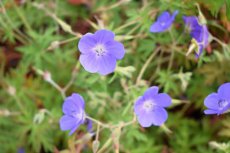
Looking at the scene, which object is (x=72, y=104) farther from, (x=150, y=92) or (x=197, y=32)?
(x=197, y=32)

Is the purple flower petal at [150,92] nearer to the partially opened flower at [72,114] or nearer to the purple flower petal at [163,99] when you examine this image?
the purple flower petal at [163,99]

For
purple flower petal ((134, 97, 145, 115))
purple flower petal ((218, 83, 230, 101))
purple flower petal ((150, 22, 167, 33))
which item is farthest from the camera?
purple flower petal ((150, 22, 167, 33))

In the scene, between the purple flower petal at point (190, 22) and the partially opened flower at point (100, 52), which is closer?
the partially opened flower at point (100, 52)

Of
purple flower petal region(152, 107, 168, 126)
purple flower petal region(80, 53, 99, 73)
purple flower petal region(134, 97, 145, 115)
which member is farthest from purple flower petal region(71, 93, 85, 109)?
purple flower petal region(152, 107, 168, 126)

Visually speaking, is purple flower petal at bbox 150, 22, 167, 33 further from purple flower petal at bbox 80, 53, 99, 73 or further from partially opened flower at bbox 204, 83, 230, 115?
partially opened flower at bbox 204, 83, 230, 115

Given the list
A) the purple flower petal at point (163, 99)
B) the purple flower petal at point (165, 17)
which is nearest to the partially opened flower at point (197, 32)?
the purple flower petal at point (165, 17)

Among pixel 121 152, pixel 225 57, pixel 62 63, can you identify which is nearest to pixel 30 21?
pixel 62 63

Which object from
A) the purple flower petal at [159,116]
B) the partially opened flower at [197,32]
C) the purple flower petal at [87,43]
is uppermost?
the purple flower petal at [87,43]
